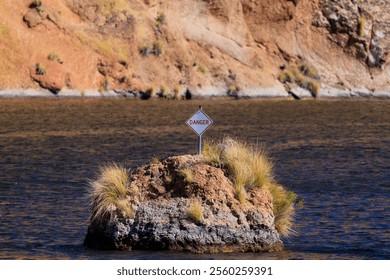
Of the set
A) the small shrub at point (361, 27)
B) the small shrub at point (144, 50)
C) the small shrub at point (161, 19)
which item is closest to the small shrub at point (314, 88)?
the small shrub at point (361, 27)

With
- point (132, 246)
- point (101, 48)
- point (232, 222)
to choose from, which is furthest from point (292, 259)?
point (101, 48)

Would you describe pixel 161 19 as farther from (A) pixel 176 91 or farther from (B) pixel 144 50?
(A) pixel 176 91

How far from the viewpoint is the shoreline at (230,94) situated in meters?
68.8

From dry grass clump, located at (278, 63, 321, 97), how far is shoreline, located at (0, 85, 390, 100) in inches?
21.3

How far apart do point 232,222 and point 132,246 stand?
1918 millimetres

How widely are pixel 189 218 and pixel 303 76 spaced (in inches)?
2506

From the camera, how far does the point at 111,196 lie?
20234mm

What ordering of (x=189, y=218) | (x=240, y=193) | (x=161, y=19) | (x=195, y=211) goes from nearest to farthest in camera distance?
(x=195, y=211)
(x=189, y=218)
(x=240, y=193)
(x=161, y=19)

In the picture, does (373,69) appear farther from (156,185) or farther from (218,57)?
(156,185)

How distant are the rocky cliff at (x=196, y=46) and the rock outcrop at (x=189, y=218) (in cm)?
4925

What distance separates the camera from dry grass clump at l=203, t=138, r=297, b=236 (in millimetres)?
20438

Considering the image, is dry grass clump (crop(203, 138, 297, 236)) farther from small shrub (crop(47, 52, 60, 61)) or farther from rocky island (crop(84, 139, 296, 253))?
small shrub (crop(47, 52, 60, 61))

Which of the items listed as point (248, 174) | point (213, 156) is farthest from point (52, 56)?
point (248, 174)

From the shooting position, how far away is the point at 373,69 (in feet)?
290
